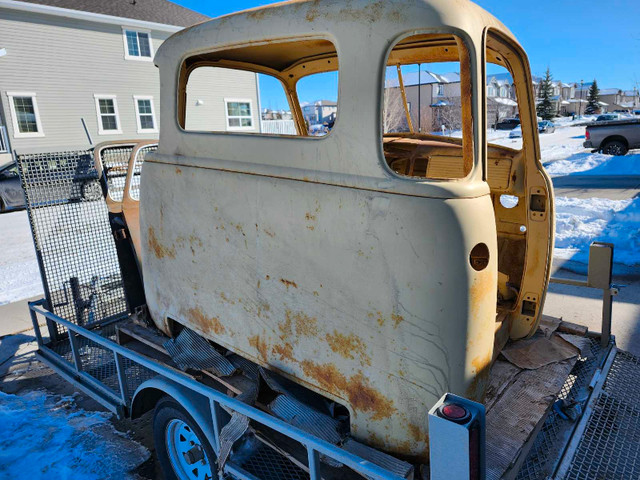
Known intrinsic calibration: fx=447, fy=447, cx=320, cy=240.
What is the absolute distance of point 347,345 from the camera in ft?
Answer: 6.57

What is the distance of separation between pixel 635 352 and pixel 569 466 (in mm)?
2919

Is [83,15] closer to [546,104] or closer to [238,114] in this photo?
[238,114]

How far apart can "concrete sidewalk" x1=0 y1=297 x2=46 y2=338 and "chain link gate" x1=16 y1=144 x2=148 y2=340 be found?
1.39 metres

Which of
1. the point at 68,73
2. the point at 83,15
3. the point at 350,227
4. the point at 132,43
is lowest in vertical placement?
the point at 350,227

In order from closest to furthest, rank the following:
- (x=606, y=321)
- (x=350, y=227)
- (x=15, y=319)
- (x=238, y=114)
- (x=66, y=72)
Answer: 1. (x=350, y=227)
2. (x=606, y=321)
3. (x=15, y=319)
4. (x=66, y=72)
5. (x=238, y=114)

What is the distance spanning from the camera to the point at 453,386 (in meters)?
1.80

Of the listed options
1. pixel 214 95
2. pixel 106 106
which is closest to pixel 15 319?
pixel 106 106

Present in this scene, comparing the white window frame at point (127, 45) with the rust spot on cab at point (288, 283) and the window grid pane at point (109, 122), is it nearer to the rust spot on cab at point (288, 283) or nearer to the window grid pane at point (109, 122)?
the window grid pane at point (109, 122)

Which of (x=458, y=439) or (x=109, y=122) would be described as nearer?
(x=458, y=439)

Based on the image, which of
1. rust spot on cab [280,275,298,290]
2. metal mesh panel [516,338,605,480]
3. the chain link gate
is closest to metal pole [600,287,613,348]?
metal mesh panel [516,338,605,480]

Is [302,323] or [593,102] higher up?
[593,102]

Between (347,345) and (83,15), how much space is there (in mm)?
20064

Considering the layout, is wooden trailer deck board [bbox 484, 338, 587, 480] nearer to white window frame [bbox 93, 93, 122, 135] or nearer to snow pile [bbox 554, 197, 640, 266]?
snow pile [bbox 554, 197, 640, 266]

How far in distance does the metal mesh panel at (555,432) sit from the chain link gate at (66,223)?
4014 millimetres
